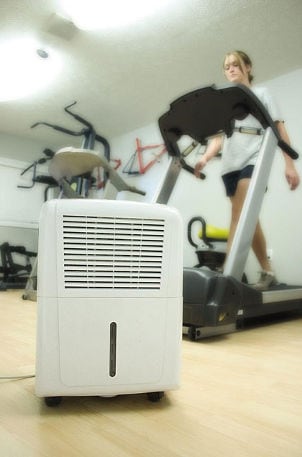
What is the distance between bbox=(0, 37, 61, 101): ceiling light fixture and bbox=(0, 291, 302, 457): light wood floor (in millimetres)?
2769

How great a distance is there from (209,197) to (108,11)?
1.95 meters

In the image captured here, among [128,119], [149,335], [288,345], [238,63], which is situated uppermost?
[128,119]

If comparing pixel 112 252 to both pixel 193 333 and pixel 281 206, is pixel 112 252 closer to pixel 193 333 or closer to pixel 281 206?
pixel 193 333

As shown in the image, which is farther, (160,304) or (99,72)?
(99,72)

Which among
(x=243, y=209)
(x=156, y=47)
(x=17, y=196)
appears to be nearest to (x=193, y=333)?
(x=243, y=209)

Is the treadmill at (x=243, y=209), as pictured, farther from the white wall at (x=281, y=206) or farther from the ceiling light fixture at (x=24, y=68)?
the ceiling light fixture at (x=24, y=68)

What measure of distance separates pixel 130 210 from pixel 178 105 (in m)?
1.12

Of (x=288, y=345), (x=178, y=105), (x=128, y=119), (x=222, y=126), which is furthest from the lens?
(x=128, y=119)

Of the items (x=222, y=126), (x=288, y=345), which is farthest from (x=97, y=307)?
(x=222, y=126)

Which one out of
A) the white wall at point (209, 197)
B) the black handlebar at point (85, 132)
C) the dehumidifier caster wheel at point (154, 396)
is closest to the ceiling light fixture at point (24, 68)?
the black handlebar at point (85, 132)

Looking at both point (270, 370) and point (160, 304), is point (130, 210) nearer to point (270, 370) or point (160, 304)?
point (160, 304)

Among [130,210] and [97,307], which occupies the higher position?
[130,210]

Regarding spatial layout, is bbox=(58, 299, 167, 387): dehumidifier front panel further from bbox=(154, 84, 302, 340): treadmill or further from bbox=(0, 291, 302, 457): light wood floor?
bbox=(154, 84, 302, 340): treadmill

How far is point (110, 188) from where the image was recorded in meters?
3.38
